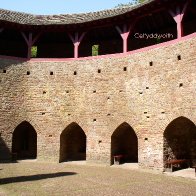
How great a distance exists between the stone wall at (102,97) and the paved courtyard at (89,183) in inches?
115

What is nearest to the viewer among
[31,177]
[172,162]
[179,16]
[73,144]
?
[31,177]

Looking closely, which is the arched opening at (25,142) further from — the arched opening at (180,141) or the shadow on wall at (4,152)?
the arched opening at (180,141)

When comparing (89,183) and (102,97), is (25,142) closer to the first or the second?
(102,97)

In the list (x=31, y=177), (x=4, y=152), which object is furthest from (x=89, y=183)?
(x=4, y=152)

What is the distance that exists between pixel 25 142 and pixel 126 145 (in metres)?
7.35

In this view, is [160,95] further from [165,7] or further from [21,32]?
[21,32]

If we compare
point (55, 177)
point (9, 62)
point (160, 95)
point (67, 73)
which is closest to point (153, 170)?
point (160, 95)

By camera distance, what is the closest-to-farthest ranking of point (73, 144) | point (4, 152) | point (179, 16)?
point (179, 16) → point (4, 152) → point (73, 144)

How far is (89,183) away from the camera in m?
11.8

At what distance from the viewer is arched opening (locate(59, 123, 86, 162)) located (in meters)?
19.7

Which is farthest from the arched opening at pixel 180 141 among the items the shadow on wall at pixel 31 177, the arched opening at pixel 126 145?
the shadow on wall at pixel 31 177

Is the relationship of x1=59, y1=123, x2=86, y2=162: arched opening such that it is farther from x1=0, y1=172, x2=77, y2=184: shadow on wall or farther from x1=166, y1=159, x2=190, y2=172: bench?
x1=166, y1=159, x2=190, y2=172: bench

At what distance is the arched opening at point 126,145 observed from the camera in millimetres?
18281

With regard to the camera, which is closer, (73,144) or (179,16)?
(179,16)
